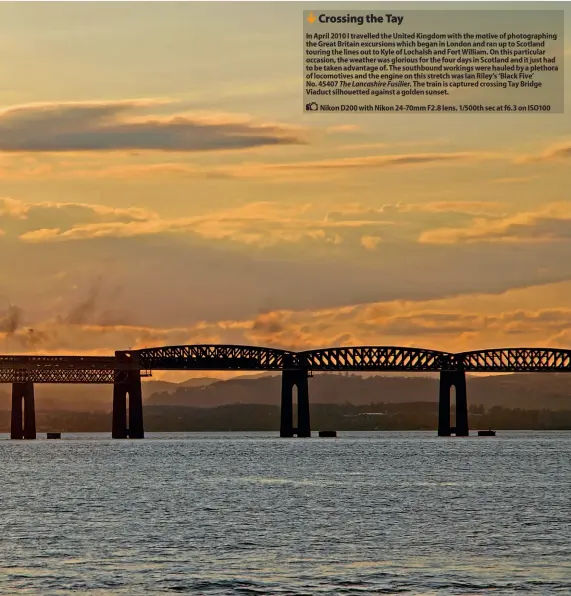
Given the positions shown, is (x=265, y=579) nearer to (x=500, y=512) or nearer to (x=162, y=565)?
(x=162, y=565)

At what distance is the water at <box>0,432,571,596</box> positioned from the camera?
62.8 m

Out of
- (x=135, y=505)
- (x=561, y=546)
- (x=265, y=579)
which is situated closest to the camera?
(x=265, y=579)

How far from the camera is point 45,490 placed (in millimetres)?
121875

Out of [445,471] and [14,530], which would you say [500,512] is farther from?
[445,471]

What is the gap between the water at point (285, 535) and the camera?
2473 inches

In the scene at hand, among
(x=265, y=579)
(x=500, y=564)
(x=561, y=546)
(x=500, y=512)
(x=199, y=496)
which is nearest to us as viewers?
(x=265, y=579)

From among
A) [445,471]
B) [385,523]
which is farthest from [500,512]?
[445,471]

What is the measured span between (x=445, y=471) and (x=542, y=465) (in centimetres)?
Answer: 2700

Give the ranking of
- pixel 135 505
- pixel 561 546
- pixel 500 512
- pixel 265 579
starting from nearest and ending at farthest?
pixel 265 579
pixel 561 546
pixel 500 512
pixel 135 505

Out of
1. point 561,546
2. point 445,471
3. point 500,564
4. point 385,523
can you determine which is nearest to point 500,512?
point 385,523

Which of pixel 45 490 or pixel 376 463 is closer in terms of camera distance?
pixel 45 490

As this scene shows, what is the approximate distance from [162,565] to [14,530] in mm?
18668

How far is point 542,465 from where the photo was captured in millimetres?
182750

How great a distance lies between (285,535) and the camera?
267ft
